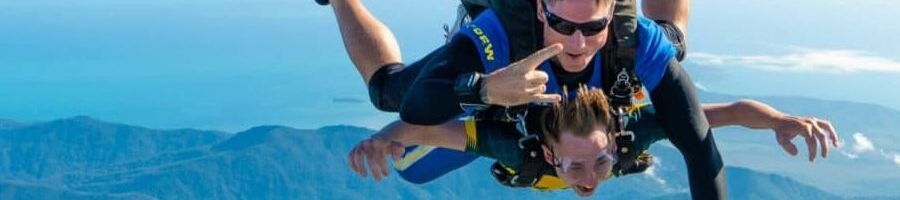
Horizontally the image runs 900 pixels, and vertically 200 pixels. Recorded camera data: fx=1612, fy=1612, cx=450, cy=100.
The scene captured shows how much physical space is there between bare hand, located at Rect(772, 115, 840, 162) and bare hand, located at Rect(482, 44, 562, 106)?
138cm

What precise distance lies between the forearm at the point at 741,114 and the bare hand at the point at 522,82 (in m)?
1.44

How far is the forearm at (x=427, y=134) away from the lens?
21.6ft

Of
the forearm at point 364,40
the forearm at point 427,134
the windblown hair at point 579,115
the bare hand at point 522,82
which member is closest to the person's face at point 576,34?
the windblown hair at point 579,115

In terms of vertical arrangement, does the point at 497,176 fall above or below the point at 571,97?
below

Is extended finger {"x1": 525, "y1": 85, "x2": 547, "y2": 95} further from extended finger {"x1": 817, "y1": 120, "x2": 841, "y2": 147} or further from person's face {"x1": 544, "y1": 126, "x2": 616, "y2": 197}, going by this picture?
extended finger {"x1": 817, "y1": 120, "x2": 841, "y2": 147}

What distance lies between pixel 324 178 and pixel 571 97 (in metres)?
193

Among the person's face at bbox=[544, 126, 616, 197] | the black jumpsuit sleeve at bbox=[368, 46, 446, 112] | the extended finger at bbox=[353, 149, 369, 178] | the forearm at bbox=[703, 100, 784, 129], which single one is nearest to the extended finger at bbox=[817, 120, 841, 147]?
the forearm at bbox=[703, 100, 784, 129]

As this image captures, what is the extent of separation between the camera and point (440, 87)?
6.04 m

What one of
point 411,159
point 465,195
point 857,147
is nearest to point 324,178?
point 465,195

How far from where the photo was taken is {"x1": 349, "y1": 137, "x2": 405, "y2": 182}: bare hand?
6301 mm

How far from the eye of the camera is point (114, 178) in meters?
197

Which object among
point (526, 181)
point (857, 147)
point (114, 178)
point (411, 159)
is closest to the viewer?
point (526, 181)

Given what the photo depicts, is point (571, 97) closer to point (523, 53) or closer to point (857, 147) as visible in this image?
point (523, 53)

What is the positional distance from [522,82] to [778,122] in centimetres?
164
